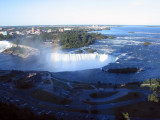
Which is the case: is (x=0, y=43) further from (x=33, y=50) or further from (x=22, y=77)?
(x=22, y=77)

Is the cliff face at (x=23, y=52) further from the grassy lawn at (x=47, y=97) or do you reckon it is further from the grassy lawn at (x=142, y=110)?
the grassy lawn at (x=142, y=110)

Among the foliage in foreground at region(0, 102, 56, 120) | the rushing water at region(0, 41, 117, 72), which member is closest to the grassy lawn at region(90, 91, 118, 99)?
the foliage in foreground at region(0, 102, 56, 120)

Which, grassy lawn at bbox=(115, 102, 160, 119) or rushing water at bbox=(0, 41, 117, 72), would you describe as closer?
grassy lawn at bbox=(115, 102, 160, 119)

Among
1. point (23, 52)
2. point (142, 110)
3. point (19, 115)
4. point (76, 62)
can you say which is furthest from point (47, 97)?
point (23, 52)

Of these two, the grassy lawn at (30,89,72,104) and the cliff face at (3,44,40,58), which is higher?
the cliff face at (3,44,40,58)

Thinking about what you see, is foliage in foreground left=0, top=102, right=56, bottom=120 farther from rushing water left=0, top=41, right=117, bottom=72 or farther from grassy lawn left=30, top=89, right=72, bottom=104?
rushing water left=0, top=41, right=117, bottom=72

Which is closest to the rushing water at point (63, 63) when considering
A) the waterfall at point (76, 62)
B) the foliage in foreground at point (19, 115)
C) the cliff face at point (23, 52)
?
the waterfall at point (76, 62)
